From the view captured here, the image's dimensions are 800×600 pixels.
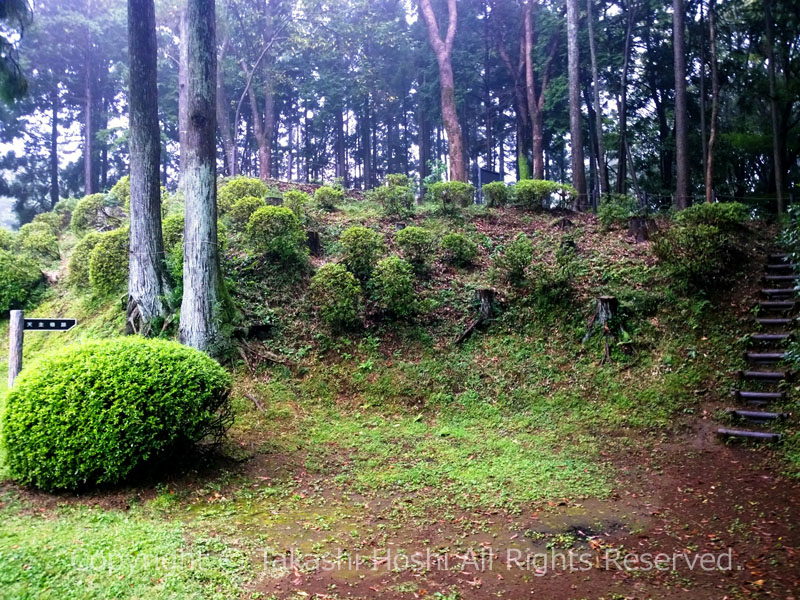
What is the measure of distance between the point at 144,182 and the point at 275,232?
98.1 inches

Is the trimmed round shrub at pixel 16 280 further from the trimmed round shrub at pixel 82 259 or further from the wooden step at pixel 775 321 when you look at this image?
the wooden step at pixel 775 321

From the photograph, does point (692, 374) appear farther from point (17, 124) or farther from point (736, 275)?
point (17, 124)

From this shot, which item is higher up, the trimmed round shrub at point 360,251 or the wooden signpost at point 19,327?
the trimmed round shrub at point 360,251

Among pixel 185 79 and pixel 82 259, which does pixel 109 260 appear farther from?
pixel 185 79

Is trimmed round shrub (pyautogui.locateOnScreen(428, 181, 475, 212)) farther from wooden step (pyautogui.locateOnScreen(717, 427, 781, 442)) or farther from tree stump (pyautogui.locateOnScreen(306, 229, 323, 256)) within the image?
wooden step (pyautogui.locateOnScreen(717, 427, 781, 442))

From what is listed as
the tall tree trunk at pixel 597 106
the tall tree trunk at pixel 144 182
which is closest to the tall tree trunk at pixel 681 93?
the tall tree trunk at pixel 597 106

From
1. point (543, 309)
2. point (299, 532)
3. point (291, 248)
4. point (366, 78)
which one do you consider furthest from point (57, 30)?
point (299, 532)

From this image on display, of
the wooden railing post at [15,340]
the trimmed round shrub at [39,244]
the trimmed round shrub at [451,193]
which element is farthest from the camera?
the trimmed round shrub at [39,244]

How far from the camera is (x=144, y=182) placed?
851 centimetres

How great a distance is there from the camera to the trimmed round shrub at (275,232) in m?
10.1

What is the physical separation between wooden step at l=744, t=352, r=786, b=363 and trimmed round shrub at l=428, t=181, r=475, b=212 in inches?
296

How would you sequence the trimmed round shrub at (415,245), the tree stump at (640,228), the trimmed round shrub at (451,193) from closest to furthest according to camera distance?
the trimmed round shrub at (415,245)
the tree stump at (640,228)
the trimmed round shrub at (451,193)

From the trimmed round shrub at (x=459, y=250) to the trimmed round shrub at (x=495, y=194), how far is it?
3.45m

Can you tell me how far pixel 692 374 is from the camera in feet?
24.8
